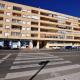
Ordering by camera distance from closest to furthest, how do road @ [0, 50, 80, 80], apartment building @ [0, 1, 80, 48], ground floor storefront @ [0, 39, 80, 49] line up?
road @ [0, 50, 80, 80], apartment building @ [0, 1, 80, 48], ground floor storefront @ [0, 39, 80, 49]

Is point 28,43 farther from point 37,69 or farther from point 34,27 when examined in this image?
point 37,69

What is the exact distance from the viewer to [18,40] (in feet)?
180

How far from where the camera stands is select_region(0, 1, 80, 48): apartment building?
52656mm

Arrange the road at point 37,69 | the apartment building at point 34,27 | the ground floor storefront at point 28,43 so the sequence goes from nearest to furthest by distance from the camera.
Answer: the road at point 37,69
the apartment building at point 34,27
the ground floor storefront at point 28,43

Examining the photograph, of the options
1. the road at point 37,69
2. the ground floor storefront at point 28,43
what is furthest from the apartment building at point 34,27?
the road at point 37,69

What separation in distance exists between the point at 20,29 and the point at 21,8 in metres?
6.70

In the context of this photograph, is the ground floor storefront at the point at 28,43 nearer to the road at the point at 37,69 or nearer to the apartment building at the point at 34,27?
the apartment building at the point at 34,27

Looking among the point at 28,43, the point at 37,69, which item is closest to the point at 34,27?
the point at 28,43

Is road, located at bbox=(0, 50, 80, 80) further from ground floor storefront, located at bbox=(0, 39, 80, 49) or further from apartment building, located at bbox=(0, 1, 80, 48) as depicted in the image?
apartment building, located at bbox=(0, 1, 80, 48)

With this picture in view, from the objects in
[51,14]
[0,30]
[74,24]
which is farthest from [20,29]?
[74,24]

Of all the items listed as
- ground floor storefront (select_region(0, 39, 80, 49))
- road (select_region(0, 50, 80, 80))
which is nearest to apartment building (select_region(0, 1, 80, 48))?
ground floor storefront (select_region(0, 39, 80, 49))

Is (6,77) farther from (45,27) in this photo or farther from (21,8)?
(45,27)

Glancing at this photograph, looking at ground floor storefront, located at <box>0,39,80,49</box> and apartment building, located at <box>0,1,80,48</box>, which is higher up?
apartment building, located at <box>0,1,80,48</box>

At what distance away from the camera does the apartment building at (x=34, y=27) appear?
52.7 meters
